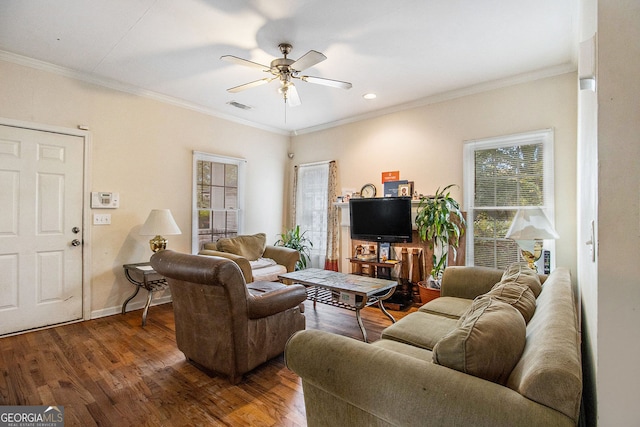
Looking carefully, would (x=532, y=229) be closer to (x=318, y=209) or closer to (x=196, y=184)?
(x=318, y=209)

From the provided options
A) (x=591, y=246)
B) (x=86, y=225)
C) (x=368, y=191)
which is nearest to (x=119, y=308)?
(x=86, y=225)

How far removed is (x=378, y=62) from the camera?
10.3ft

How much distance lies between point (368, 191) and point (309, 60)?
2.53 m

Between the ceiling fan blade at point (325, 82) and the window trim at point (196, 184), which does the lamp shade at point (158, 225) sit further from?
the ceiling fan blade at point (325, 82)

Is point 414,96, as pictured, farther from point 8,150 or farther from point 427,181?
point 8,150

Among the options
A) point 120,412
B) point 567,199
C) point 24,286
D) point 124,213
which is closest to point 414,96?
point 567,199

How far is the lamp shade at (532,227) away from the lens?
9.25ft

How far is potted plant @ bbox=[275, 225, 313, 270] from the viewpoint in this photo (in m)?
5.29

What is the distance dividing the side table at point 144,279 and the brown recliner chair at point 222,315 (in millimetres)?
1272

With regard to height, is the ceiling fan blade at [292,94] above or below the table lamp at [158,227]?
above

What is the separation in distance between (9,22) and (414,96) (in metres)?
4.11

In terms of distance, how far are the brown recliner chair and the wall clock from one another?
8.44 feet

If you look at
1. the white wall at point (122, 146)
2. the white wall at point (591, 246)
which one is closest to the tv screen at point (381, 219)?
the white wall at point (122, 146)

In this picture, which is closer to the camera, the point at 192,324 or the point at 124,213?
the point at 192,324
